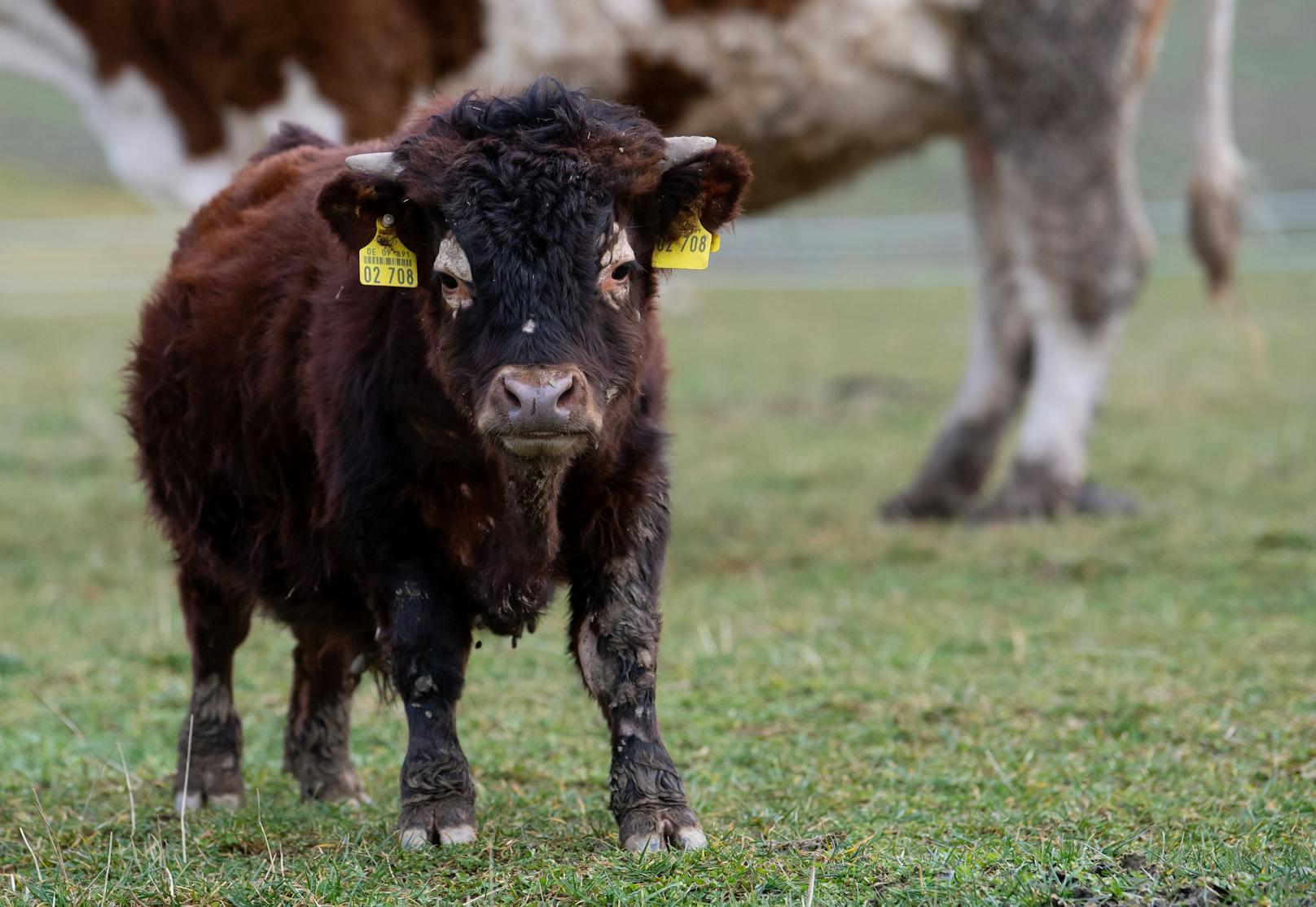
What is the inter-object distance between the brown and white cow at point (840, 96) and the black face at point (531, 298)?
12.7 feet

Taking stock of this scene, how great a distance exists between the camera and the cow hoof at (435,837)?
3.61 meters

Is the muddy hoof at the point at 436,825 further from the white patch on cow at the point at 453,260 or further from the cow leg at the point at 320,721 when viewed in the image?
the white patch on cow at the point at 453,260

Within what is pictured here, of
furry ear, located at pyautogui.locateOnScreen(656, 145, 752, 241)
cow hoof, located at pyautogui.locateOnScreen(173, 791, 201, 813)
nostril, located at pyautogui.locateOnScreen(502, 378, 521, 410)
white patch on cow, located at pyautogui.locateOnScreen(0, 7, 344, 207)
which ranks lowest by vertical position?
cow hoof, located at pyautogui.locateOnScreen(173, 791, 201, 813)

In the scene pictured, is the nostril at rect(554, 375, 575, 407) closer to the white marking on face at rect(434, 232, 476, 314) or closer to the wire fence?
the white marking on face at rect(434, 232, 476, 314)

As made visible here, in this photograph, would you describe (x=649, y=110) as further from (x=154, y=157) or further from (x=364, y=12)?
(x=154, y=157)

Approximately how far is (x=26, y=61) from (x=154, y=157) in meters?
0.82

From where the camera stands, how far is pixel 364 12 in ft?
24.1

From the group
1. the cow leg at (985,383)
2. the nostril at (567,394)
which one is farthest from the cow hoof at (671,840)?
the cow leg at (985,383)

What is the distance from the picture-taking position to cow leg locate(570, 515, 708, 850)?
12.0 ft

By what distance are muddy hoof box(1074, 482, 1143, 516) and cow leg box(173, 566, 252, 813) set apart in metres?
5.03

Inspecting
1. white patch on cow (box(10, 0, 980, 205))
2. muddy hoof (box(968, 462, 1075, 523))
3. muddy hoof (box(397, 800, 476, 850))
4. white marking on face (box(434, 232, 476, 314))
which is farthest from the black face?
muddy hoof (box(968, 462, 1075, 523))

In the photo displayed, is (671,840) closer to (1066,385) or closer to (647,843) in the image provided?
(647,843)

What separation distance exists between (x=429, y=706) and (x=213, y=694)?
1.02m

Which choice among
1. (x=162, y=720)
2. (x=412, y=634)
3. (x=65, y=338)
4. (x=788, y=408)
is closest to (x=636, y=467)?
(x=412, y=634)
